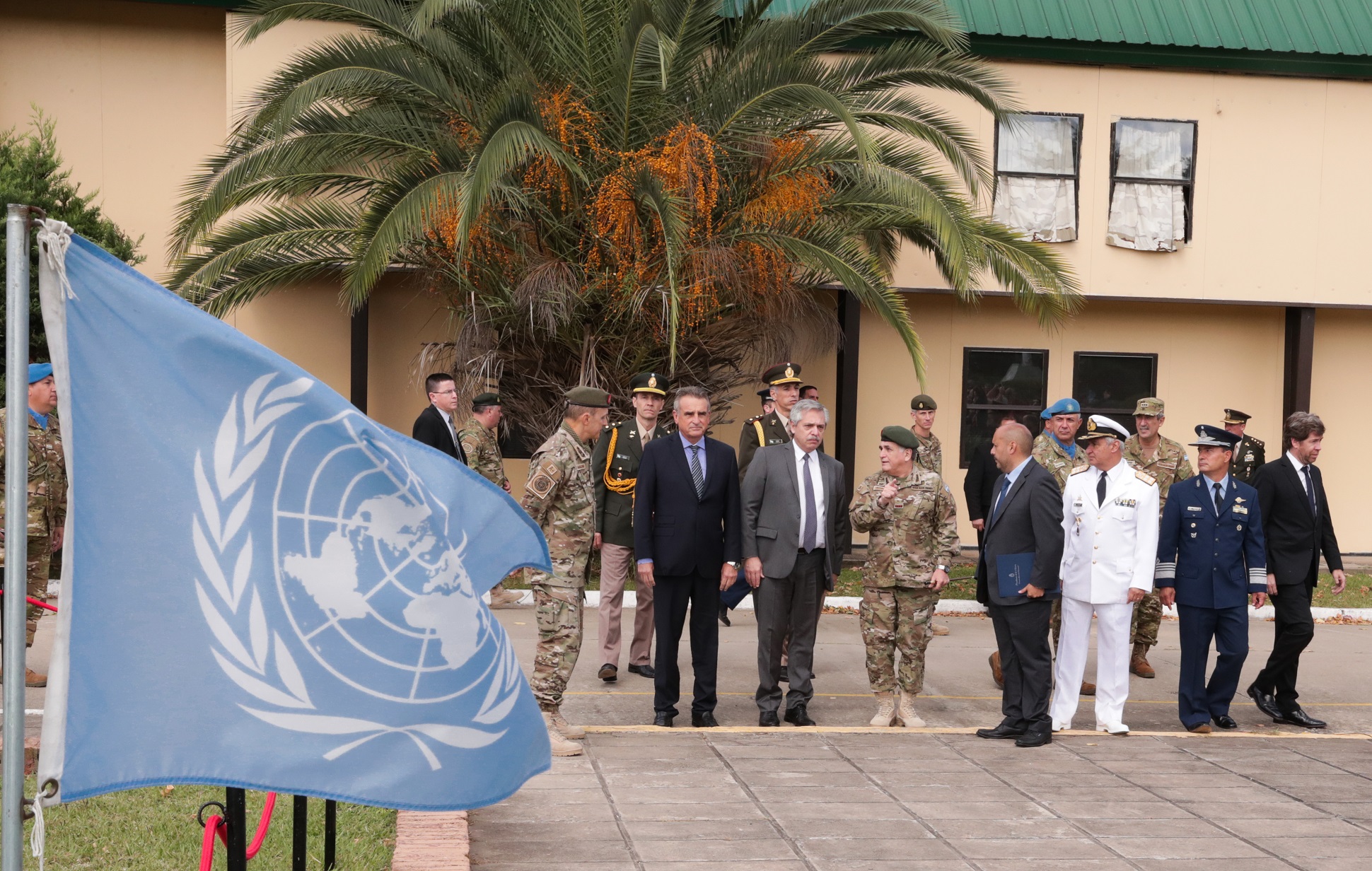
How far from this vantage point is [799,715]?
7859 mm

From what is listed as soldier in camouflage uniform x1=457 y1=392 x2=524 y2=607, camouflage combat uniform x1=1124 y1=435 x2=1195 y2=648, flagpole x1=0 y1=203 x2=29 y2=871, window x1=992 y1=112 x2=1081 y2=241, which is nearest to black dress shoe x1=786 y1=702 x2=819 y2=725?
camouflage combat uniform x1=1124 y1=435 x2=1195 y2=648

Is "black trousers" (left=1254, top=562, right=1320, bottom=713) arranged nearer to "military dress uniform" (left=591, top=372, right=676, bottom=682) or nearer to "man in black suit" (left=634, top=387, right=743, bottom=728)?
"man in black suit" (left=634, top=387, right=743, bottom=728)

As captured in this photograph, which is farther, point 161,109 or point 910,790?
point 161,109

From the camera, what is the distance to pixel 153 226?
15195mm

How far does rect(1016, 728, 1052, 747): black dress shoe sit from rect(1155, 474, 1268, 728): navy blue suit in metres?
1.24

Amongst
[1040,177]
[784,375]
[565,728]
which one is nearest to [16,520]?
[565,728]

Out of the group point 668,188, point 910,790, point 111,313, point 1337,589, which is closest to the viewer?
point 111,313

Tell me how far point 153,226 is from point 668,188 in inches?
286

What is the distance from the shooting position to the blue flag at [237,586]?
2971 mm

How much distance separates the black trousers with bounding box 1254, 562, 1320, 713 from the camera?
8.45 m

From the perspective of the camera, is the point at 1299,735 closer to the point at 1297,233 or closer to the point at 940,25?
the point at 940,25

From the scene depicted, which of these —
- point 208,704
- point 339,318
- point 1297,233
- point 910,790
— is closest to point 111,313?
point 208,704

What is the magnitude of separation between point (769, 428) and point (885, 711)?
2.68 m

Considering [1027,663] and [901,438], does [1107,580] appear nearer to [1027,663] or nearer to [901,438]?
[1027,663]
